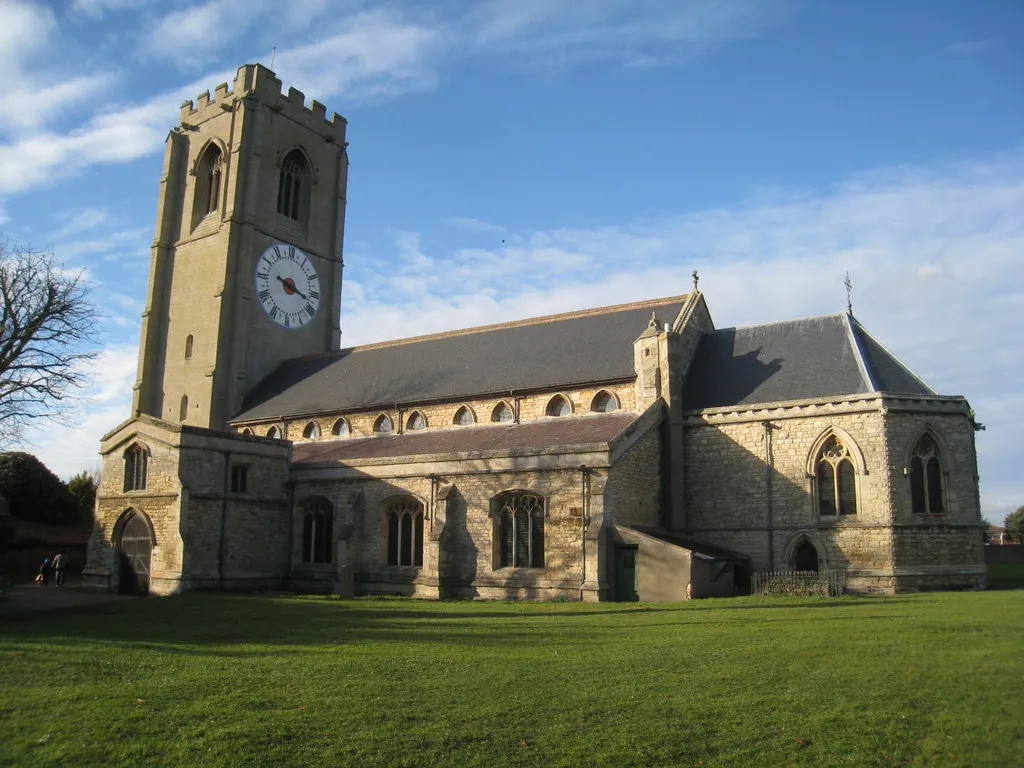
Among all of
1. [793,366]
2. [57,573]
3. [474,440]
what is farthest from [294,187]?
[793,366]

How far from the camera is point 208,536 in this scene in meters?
29.2

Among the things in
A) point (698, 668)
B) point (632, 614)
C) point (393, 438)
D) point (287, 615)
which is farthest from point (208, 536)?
point (698, 668)

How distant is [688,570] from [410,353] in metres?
18.7

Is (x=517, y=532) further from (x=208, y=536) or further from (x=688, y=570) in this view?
(x=208, y=536)

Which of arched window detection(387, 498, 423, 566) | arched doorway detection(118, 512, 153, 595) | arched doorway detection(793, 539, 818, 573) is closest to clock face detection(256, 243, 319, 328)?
arched doorway detection(118, 512, 153, 595)

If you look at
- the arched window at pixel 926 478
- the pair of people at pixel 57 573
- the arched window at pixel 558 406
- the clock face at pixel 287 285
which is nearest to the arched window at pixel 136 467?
the pair of people at pixel 57 573

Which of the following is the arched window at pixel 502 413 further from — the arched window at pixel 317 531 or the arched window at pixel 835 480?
the arched window at pixel 835 480

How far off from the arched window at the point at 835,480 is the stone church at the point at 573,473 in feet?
0.21

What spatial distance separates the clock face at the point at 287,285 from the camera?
44.2 m

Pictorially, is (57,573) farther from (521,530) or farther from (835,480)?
(835,480)

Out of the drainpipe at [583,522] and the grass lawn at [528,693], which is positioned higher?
→ the drainpipe at [583,522]

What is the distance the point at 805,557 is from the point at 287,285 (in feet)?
99.1

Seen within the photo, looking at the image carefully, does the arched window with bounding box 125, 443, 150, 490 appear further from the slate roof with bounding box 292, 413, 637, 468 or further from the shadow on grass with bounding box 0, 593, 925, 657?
the shadow on grass with bounding box 0, 593, 925, 657

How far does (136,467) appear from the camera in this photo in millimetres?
30562
